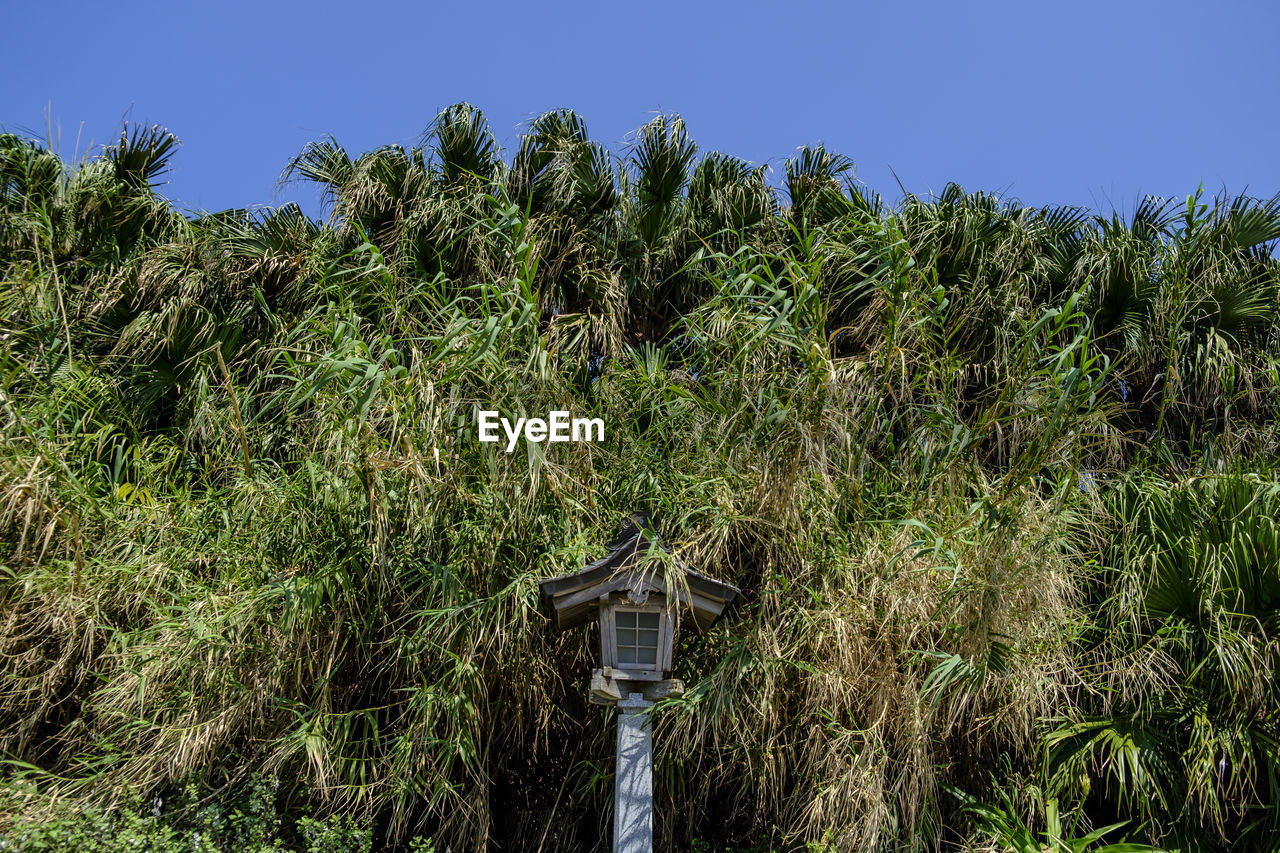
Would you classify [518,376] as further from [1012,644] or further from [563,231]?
[1012,644]

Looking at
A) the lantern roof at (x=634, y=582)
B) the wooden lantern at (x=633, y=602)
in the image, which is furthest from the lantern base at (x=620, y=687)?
the lantern roof at (x=634, y=582)

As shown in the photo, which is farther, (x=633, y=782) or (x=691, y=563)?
(x=691, y=563)

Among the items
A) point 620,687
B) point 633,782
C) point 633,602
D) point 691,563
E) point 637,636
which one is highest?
point 691,563

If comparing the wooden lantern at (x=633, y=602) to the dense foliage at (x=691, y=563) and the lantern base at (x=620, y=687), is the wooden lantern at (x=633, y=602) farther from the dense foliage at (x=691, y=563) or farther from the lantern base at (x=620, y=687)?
the dense foliage at (x=691, y=563)

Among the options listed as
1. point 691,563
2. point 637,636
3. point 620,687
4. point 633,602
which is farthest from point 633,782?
point 691,563

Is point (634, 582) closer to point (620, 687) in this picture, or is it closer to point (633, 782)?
point (620, 687)

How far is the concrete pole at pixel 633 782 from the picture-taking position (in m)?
3.22

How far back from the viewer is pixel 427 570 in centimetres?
380

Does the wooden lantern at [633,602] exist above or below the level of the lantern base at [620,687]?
above

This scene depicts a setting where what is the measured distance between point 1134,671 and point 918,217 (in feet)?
8.56

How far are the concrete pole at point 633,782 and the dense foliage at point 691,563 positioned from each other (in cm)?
36

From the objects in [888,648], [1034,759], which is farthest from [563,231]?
[1034,759]

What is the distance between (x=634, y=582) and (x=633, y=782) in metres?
0.67

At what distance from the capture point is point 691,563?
383 centimetres
